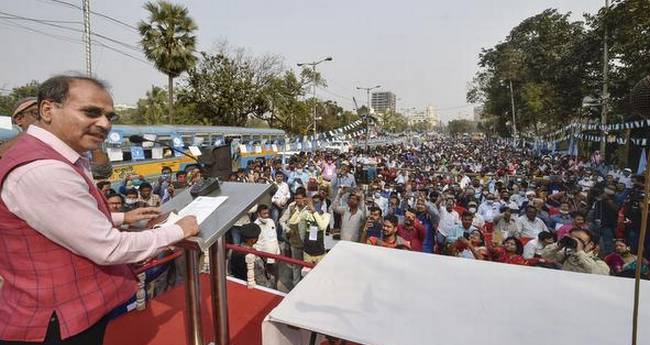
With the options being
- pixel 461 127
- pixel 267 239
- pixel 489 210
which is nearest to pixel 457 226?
pixel 489 210

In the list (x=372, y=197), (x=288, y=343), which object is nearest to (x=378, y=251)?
(x=288, y=343)

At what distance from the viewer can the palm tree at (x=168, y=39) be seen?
73.5ft

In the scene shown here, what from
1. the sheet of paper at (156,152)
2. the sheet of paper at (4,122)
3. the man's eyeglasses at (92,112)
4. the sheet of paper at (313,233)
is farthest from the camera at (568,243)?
the sheet of paper at (156,152)

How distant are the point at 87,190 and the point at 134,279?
1.72ft

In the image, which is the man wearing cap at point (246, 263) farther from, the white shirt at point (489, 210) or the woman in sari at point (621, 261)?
the white shirt at point (489, 210)

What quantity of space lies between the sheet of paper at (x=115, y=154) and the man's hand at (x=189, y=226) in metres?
11.4

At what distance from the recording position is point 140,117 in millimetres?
41906

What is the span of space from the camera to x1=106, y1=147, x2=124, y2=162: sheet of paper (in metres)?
11.5

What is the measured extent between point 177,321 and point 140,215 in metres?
1.87

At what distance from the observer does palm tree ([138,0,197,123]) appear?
22.4 meters

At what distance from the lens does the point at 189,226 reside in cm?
146

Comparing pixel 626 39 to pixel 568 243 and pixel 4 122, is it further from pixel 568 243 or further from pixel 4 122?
pixel 4 122

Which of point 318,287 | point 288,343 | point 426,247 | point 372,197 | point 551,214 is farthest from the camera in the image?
point 372,197

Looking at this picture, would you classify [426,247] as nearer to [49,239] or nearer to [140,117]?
[49,239]
